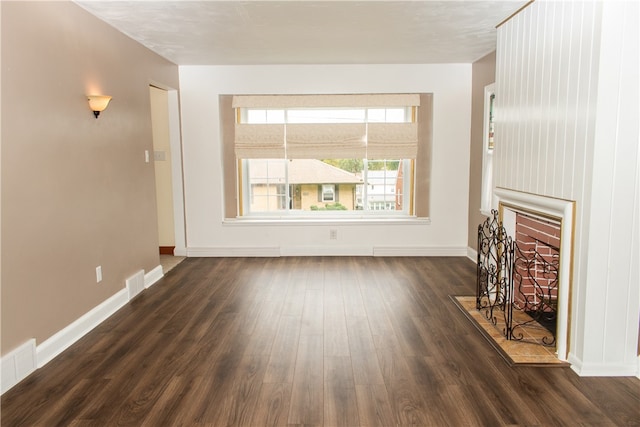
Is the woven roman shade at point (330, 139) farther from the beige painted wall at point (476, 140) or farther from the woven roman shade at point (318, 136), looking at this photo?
the beige painted wall at point (476, 140)

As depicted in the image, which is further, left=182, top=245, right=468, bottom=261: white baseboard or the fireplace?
left=182, top=245, right=468, bottom=261: white baseboard

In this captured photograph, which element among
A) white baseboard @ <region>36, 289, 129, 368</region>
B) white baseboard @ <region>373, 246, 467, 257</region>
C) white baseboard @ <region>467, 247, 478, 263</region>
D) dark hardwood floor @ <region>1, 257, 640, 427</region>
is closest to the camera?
dark hardwood floor @ <region>1, 257, 640, 427</region>

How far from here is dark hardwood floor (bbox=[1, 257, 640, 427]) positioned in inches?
98.3

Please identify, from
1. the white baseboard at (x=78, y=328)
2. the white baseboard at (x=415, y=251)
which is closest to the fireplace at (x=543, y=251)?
the white baseboard at (x=415, y=251)

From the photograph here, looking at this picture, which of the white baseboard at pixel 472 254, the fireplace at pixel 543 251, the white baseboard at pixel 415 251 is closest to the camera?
the fireplace at pixel 543 251

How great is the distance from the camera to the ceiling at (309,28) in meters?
3.69

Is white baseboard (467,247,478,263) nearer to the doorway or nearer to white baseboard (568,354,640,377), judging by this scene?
white baseboard (568,354,640,377)

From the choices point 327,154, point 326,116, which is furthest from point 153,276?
point 326,116

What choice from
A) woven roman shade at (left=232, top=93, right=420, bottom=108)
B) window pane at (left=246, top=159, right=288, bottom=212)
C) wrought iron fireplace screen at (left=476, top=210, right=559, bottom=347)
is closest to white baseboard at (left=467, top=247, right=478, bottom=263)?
wrought iron fireplace screen at (left=476, top=210, right=559, bottom=347)

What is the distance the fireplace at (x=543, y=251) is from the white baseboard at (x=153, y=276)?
3679 mm

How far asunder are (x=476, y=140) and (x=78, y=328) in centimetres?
494

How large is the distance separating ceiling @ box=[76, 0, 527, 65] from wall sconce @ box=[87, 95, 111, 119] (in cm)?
70

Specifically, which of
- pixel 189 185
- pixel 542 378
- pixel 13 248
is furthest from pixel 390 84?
pixel 13 248

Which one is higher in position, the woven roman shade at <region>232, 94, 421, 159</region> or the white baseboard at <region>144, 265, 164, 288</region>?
the woven roman shade at <region>232, 94, 421, 159</region>
